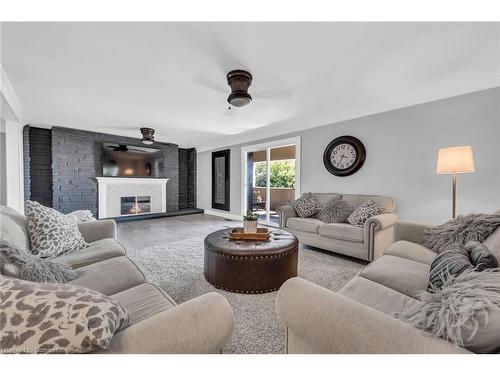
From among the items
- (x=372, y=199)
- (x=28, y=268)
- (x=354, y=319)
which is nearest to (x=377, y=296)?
(x=354, y=319)

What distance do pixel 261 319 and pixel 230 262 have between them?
0.51 meters

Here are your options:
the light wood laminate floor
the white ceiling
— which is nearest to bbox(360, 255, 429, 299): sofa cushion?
the white ceiling

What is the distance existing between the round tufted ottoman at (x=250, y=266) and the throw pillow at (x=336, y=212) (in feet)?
4.44

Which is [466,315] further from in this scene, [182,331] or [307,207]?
[307,207]

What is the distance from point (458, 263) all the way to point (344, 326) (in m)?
0.75

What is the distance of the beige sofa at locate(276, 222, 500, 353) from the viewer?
0.65m

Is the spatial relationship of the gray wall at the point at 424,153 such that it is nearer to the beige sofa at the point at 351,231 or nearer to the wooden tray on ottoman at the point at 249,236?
the beige sofa at the point at 351,231

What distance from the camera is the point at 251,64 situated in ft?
6.53

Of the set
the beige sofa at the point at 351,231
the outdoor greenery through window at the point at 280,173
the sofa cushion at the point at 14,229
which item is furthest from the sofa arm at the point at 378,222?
the sofa cushion at the point at 14,229

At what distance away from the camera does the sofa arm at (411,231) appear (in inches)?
80.2

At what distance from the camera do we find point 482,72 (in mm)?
2133

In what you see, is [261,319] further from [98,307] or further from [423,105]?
[423,105]
